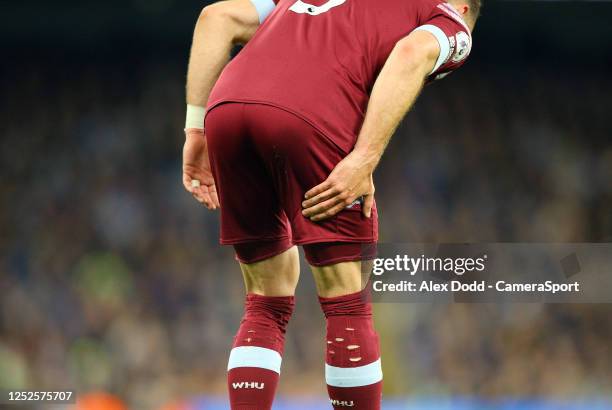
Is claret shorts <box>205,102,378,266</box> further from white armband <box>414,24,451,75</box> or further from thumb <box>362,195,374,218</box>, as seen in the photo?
white armband <box>414,24,451,75</box>

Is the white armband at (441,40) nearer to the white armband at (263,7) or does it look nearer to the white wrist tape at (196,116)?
the white armband at (263,7)

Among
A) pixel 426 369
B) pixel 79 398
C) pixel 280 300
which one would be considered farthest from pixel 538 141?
pixel 280 300

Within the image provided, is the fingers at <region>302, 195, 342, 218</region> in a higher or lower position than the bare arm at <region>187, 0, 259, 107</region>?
lower

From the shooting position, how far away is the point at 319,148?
143 cm

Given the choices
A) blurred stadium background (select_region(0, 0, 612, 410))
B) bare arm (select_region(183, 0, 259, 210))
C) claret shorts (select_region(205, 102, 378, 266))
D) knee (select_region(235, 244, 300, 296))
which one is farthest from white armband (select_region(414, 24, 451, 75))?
blurred stadium background (select_region(0, 0, 612, 410))

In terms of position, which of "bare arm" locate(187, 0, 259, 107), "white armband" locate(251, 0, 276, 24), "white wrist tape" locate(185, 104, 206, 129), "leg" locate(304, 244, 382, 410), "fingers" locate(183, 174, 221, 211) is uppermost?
"white armband" locate(251, 0, 276, 24)

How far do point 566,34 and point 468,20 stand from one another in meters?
3.13

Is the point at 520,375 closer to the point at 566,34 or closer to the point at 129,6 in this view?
the point at 566,34

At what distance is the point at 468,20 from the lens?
68.3 inches

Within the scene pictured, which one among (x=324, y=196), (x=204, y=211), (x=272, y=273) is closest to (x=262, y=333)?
(x=272, y=273)

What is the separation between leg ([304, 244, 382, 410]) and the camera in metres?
1.46

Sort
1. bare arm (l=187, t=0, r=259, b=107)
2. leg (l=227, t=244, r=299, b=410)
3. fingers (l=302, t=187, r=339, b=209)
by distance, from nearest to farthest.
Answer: fingers (l=302, t=187, r=339, b=209) → leg (l=227, t=244, r=299, b=410) → bare arm (l=187, t=0, r=259, b=107)

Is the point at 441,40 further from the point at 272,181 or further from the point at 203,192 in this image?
the point at 203,192

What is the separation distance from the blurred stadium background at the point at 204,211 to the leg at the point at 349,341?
279 centimetres
